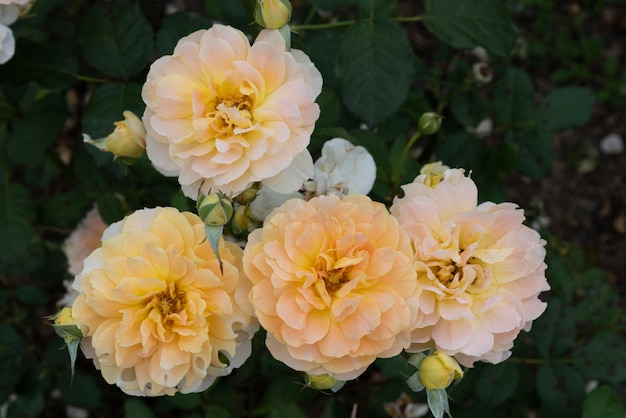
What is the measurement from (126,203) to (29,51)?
476 mm

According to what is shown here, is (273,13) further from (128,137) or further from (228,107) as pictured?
(128,137)

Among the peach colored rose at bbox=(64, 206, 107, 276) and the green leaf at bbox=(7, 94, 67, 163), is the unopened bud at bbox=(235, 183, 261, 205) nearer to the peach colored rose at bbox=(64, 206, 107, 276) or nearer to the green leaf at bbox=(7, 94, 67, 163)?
the peach colored rose at bbox=(64, 206, 107, 276)

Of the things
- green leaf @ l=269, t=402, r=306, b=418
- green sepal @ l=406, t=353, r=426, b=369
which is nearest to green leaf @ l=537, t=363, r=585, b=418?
green leaf @ l=269, t=402, r=306, b=418

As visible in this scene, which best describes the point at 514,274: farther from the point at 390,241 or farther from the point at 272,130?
the point at 272,130

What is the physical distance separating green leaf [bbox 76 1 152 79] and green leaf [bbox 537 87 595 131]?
125 cm

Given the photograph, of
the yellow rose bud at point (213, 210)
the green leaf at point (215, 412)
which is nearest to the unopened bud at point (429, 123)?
the yellow rose bud at point (213, 210)

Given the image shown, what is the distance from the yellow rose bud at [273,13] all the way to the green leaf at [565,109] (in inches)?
48.7

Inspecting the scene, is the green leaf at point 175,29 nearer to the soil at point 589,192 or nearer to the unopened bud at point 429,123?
the unopened bud at point 429,123

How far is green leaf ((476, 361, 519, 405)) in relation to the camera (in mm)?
1832

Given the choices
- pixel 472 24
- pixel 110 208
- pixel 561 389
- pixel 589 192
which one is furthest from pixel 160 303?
pixel 589 192

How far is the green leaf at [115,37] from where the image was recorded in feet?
5.52

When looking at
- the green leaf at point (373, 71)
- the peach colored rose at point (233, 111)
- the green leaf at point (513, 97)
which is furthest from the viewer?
the green leaf at point (513, 97)

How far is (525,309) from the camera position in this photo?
1.17 metres

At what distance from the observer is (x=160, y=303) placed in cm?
112
